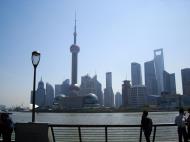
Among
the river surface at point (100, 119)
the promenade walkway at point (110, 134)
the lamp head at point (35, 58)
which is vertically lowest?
the river surface at point (100, 119)

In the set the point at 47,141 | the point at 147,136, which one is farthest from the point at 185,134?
the point at 47,141

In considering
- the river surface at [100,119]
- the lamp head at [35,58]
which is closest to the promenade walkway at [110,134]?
the lamp head at [35,58]

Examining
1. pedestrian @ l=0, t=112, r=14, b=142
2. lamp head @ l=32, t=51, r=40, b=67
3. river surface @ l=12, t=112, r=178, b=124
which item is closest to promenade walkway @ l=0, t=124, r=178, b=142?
pedestrian @ l=0, t=112, r=14, b=142

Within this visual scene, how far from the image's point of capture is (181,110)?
46.5 feet

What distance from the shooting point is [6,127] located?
13.7 m

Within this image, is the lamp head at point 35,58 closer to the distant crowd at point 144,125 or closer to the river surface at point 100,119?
the distant crowd at point 144,125

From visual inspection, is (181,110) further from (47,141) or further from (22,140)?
(22,140)

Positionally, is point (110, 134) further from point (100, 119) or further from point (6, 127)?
point (100, 119)

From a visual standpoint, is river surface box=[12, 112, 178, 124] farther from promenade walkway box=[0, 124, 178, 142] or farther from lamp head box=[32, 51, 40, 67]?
lamp head box=[32, 51, 40, 67]

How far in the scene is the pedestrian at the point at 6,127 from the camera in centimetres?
1370

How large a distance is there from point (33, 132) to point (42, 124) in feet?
1.85

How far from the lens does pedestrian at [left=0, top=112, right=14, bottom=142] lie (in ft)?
44.9

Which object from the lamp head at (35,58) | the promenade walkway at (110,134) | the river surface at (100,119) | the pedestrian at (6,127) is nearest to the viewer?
the promenade walkway at (110,134)

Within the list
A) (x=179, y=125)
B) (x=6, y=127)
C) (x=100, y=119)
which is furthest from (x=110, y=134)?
(x=100, y=119)
